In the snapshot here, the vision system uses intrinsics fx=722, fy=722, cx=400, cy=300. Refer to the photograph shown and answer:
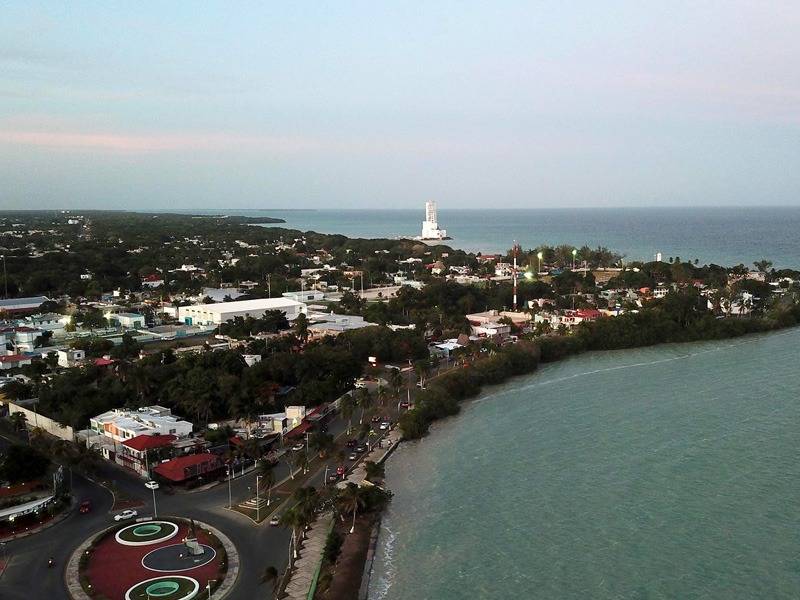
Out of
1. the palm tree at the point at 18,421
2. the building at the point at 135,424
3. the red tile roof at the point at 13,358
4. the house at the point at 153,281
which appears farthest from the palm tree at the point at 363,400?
the house at the point at 153,281

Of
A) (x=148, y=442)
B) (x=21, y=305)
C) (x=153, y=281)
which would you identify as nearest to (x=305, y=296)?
(x=153, y=281)

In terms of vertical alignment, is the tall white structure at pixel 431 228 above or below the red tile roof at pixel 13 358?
above

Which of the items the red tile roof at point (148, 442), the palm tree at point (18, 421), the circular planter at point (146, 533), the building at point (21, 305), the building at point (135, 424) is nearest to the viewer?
the circular planter at point (146, 533)

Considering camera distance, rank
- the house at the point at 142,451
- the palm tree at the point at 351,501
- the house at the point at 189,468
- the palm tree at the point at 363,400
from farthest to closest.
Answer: the palm tree at the point at 363,400 → the house at the point at 142,451 → the house at the point at 189,468 → the palm tree at the point at 351,501

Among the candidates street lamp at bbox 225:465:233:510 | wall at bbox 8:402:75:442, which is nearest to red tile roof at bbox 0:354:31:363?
wall at bbox 8:402:75:442

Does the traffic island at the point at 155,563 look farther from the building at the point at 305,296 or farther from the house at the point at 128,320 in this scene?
the building at the point at 305,296

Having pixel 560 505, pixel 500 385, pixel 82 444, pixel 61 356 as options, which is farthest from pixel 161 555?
pixel 61 356

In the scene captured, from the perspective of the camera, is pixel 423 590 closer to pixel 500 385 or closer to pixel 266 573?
pixel 266 573
